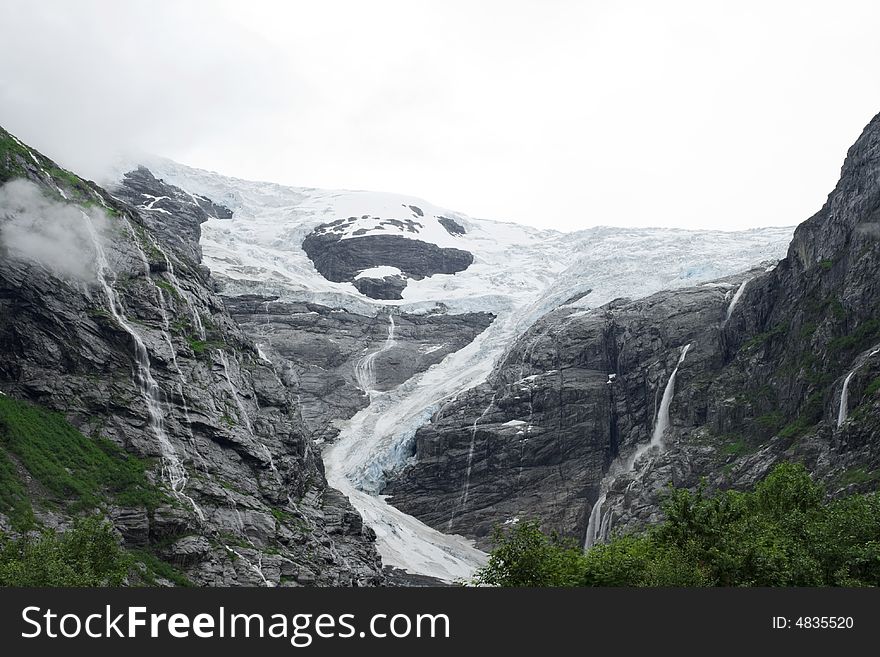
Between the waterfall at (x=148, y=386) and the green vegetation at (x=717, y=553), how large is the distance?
33.3 m

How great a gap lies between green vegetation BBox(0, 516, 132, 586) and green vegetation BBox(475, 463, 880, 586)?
65.2 feet

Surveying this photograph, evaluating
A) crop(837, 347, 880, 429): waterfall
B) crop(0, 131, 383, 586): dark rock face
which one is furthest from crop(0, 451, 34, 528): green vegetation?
crop(837, 347, 880, 429): waterfall

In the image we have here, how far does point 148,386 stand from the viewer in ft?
260

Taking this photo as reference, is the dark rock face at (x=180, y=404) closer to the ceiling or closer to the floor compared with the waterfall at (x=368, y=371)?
closer to the floor

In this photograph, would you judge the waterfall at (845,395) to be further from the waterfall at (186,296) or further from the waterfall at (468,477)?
the waterfall at (186,296)

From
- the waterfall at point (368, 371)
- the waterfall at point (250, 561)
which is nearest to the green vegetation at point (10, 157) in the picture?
the waterfall at point (250, 561)

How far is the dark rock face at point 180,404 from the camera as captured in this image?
6738cm

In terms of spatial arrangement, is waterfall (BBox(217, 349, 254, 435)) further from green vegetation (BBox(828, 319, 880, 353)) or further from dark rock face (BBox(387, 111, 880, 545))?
green vegetation (BBox(828, 319, 880, 353))

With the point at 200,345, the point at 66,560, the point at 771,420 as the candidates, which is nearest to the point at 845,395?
the point at 771,420

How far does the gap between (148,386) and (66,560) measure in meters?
35.3

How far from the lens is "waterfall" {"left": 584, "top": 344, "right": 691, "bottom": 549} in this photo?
109912 mm

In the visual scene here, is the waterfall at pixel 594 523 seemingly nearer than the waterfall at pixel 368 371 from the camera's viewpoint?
Yes

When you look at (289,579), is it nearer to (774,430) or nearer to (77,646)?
(77,646)

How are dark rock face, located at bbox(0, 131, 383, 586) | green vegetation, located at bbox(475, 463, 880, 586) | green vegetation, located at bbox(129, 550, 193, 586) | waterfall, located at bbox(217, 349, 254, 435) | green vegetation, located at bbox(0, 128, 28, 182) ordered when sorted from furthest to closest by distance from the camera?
waterfall, located at bbox(217, 349, 254, 435) < green vegetation, located at bbox(0, 128, 28, 182) < dark rock face, located at bbox(0, 131, 383, 586) < green vegetation, located at bbox(129, 550, 193, 586) < green vegetation, located at bbox(475, 463, 880, 586)
